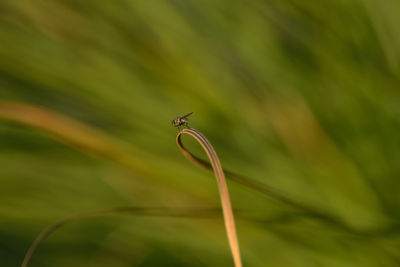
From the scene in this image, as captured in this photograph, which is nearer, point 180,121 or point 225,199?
point 225,199

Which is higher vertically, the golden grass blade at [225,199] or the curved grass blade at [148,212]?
the curved grass blade at [148,212]

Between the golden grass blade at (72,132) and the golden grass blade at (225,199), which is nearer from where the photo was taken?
the golden grass blade at (225,199)

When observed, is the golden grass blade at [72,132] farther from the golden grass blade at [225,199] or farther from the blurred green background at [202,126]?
the golden grass blade at [225,199]

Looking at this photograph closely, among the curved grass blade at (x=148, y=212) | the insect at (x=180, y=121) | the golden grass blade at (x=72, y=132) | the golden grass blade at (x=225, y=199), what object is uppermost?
the insect at (x=180, y=121)

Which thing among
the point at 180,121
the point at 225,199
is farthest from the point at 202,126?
the point at 225,199

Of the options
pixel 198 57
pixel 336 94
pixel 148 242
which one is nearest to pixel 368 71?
pixel 336 94

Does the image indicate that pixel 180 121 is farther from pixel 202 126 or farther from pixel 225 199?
pixel 225 199

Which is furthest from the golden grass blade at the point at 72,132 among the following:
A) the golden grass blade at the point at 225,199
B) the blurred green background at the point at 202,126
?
the golden grass blade at the point at 225,199

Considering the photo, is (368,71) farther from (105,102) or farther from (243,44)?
(105,102)
